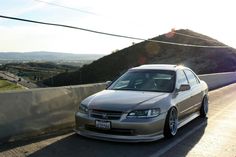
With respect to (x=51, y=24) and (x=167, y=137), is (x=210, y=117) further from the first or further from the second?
(x=51, y=24)

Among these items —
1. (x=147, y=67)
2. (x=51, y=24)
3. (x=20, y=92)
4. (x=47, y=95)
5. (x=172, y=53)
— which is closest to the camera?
(x=20, y=92)

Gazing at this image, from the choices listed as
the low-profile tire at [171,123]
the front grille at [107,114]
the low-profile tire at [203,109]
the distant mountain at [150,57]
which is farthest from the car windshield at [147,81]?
the distant mountain at [150,57]

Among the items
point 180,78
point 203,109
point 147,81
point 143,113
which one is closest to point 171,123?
point 143,113

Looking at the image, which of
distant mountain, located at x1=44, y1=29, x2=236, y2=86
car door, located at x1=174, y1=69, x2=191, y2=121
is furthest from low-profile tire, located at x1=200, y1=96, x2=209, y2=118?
distant mountain, located at x1=44, y1=29, x2=236, y2=86

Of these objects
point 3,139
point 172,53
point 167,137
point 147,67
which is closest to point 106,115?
point 167,137

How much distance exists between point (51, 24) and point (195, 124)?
4.48 meters

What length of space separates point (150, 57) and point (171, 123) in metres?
70.7

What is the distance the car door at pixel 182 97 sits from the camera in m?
8.83

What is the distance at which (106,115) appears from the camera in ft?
25.0

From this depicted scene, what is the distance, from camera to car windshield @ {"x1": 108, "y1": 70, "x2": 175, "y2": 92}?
8.96 meters

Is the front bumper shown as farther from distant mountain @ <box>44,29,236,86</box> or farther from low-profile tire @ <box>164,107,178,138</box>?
distant mountain @ <box>44,29,236,86</box>

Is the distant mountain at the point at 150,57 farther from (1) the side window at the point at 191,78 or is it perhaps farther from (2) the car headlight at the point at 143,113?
(2) the car headlight at the point at 143,113

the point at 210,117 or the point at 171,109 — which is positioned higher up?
the point at 171,109

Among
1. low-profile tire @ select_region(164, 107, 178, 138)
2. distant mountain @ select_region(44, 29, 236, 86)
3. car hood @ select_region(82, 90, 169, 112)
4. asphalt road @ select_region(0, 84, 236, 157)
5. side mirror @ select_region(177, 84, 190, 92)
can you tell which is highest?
side mirror @ select_region(177, 84, 190, 92)
